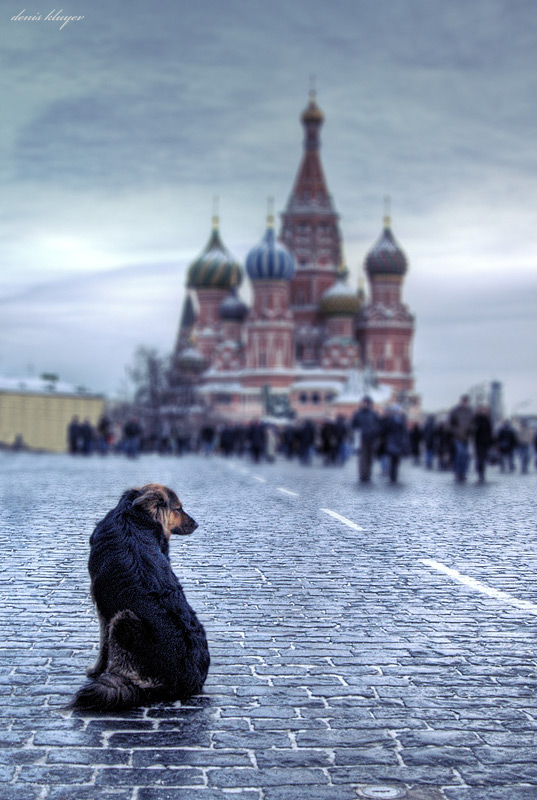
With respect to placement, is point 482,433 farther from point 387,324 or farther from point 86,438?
point 387,324

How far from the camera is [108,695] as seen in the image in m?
4.82

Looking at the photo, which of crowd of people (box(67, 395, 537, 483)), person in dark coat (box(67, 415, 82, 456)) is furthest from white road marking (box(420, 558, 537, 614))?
person in dark coat (box(67, 415, 82, 456))

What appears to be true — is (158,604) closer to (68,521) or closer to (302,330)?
(68,521)

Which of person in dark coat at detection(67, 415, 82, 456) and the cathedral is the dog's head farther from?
the cathedral

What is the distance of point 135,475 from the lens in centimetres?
2695

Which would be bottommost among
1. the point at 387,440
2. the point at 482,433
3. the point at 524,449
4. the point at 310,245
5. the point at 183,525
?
the point at 183,525

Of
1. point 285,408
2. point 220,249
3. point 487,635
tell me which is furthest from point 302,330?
point 487,635

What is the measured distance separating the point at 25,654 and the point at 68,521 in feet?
24.5

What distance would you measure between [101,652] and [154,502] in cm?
66

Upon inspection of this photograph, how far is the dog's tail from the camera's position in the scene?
15.8ft

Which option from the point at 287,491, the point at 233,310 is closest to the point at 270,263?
the point at 233,310

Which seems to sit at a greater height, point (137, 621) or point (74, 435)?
point (74, 435)

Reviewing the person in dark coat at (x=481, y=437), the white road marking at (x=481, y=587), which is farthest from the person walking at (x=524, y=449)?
the white road marking at (x=481, y=587)

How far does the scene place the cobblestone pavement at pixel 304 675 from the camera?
4.02 metres
